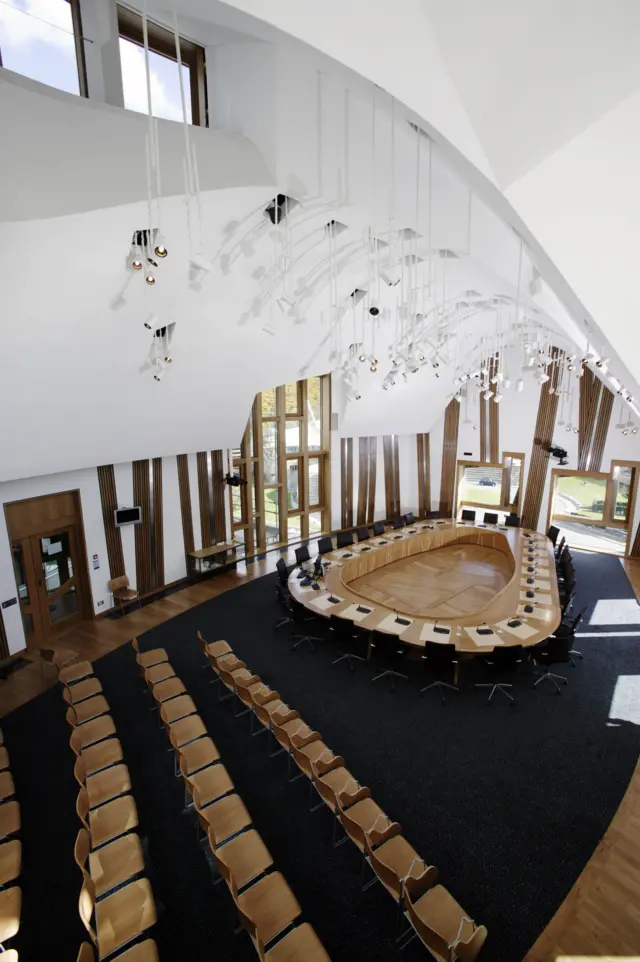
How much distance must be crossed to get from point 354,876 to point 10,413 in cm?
677

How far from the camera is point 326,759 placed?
5.22m

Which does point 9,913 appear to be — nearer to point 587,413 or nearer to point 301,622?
point 301,622

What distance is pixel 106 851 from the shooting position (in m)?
4.23

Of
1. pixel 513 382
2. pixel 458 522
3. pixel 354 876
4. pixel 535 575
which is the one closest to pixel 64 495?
pixel 354 876

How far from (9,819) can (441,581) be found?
9.32m

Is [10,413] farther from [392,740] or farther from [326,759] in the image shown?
[392,740]

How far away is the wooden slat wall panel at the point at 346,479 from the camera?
50.8 ft

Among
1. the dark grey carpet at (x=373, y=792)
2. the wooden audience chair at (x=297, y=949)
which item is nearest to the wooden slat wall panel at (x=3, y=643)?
the dark grey carpet at (x=373, y=792)

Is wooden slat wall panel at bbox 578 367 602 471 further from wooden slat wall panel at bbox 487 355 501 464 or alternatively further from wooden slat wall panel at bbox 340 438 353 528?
wooden slat wall panel at bbox 340 438 353 528

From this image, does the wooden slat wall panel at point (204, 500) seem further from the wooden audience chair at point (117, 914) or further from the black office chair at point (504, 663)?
the wooden audience chair at point (117, 914)

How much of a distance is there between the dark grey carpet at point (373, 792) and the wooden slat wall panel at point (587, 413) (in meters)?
7.33

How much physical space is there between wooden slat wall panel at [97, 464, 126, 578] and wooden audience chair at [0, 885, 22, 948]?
6.78m

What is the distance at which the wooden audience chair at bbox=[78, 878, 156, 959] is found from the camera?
141 inches

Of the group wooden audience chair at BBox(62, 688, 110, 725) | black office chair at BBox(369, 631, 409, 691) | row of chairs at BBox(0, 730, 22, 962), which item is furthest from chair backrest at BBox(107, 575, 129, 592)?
black office chair at BBox(369, 631, 409, 691)
